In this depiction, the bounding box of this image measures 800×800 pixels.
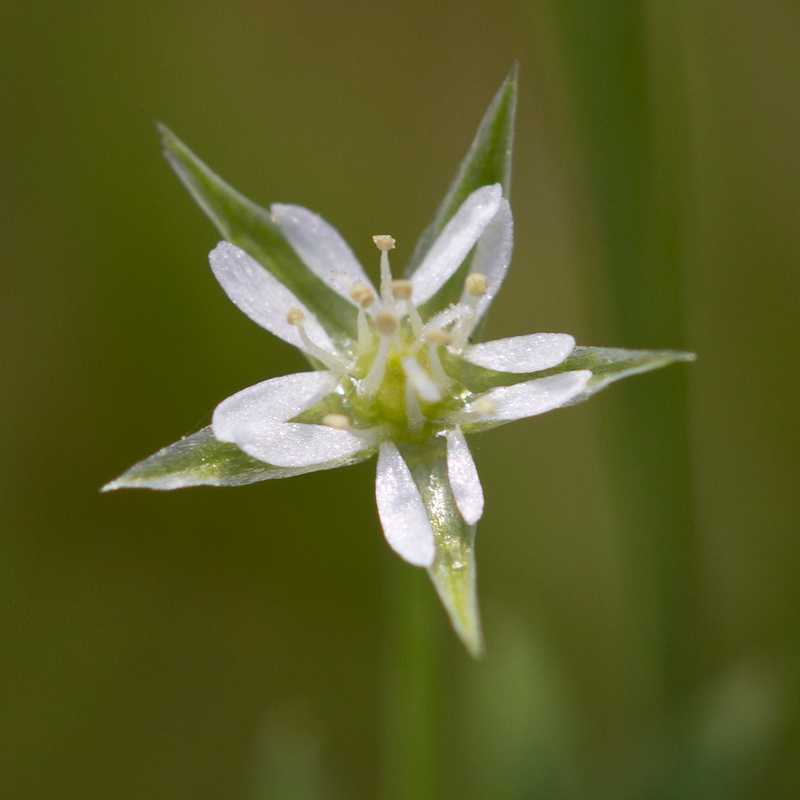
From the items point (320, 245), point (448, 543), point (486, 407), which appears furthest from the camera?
point (320, 245)

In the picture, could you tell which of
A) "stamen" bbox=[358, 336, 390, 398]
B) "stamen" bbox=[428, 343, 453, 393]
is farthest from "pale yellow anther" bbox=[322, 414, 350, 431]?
"stamen" bbox=[428, 343, 453, 393]

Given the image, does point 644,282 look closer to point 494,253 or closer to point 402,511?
point 494,253

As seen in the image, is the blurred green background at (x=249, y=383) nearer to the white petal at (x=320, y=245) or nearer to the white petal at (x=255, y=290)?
the white petal at (x=320, y=245)

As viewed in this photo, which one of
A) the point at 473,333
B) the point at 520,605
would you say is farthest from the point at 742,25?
the point at 520,605

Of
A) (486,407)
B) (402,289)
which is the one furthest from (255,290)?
(486,407)

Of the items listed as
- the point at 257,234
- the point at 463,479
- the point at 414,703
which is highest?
the point at 257,234

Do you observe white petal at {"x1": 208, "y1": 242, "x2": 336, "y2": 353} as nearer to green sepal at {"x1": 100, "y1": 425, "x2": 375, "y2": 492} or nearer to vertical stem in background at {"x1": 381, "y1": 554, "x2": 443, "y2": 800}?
green sepal at {"x1": 100, "y1": 425, "x2": 375, "y2": 492}

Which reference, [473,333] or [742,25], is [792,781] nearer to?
[473,333]
